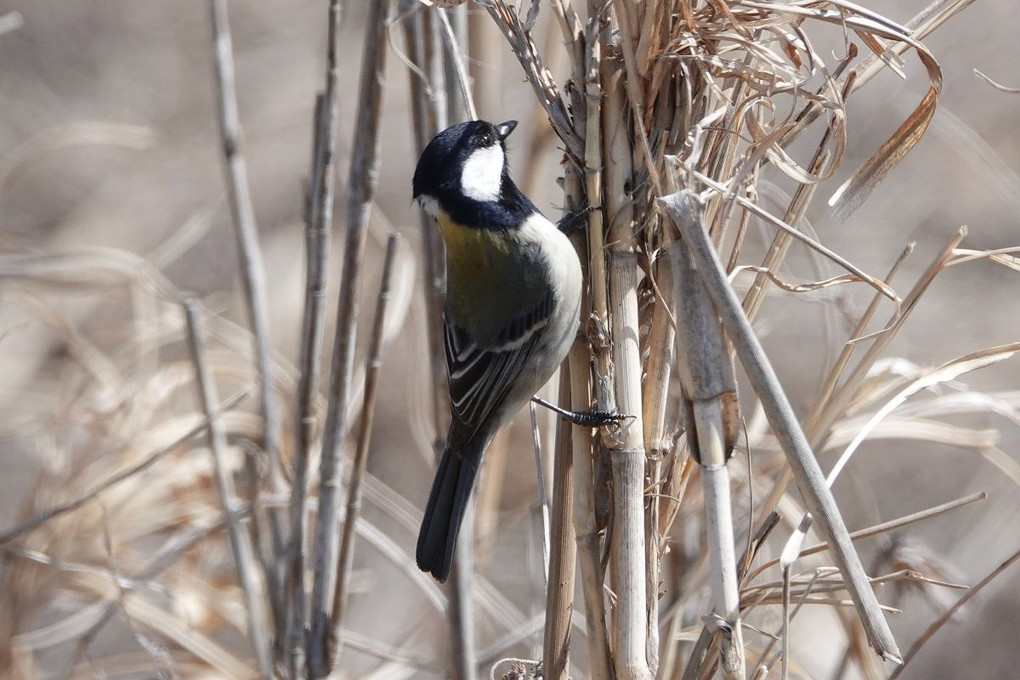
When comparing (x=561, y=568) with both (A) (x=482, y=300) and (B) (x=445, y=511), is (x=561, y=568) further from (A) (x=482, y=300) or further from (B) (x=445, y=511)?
(A) (x=482, y=300)

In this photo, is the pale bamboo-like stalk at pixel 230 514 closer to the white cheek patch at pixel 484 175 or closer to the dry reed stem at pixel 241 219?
the dry reed stem at pixel 241 219

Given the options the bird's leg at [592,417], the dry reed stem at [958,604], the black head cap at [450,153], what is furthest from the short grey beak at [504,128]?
the dry reed stem at [958,604]

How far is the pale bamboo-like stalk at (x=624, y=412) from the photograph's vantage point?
123 centimetres

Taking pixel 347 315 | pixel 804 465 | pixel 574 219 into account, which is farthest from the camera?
pixel 347 315

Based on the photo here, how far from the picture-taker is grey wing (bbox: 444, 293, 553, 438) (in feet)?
6.43

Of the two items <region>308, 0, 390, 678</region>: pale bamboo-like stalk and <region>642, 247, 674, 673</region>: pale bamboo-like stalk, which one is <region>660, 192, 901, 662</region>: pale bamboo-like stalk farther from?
<region>308, 0, 390, 678</region>: pale bamboo-like stalk

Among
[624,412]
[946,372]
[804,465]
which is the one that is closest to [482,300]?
[624,412]

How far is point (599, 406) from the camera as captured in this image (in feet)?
4.59

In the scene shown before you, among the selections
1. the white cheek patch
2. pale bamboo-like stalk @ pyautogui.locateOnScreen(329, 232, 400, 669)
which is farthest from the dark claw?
the white cheek patch

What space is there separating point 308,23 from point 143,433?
115 inches

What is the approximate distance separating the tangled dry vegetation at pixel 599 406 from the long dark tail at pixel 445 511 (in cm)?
16

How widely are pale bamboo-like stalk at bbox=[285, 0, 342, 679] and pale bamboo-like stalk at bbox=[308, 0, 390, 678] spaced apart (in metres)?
0.04

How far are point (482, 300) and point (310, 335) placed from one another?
414mm

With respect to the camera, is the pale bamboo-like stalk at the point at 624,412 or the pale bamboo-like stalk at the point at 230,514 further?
the pale bamboo-like stalk at the point at 230,514
